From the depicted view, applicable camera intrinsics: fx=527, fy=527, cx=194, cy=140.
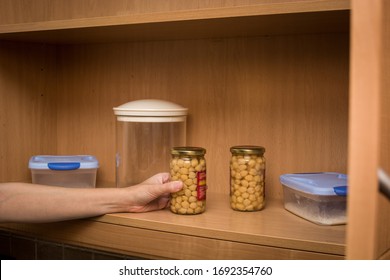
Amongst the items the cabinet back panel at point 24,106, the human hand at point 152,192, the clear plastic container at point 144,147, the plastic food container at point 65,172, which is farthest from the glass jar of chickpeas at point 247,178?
the cabinet back panel at point 24,106

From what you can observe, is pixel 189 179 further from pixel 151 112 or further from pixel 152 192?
pixel 151 112

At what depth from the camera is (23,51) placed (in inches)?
57.6

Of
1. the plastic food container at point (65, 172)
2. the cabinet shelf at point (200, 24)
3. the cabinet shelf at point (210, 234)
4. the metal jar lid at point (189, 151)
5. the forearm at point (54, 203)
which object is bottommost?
the cabinet shelf at point (210, 234)

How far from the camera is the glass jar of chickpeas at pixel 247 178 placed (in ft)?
3.81

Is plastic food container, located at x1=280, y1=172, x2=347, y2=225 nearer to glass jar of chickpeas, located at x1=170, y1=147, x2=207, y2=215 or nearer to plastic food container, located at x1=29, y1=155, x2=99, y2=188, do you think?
glass jar of chickpeas, located at x1=170, y1=147, x2=207, y2=215

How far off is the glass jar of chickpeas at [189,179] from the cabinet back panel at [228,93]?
0.23 m

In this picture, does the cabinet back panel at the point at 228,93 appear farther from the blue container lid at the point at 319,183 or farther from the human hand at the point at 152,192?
the human hand at the point at 152,192

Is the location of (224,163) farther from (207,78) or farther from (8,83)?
(8,83)

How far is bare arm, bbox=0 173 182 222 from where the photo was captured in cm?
115

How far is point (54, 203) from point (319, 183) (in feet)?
1.86

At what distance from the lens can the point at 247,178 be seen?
116 cm

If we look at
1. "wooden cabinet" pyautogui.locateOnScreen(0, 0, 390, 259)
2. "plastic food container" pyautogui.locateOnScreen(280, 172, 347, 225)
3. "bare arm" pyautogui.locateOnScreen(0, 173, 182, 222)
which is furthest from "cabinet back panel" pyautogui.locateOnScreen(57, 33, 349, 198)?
"bare arm" pyautogui.locateOnScreen(0, 173, 182, 222)

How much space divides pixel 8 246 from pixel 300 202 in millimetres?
1016

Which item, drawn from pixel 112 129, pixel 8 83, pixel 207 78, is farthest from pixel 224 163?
pixel 8 83
